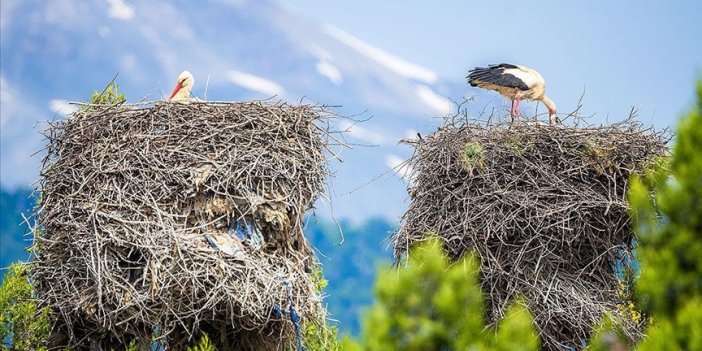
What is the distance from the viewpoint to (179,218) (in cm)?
946

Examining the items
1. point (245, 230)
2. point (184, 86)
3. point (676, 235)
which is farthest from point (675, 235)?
point (184, 86)

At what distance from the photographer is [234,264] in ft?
30.7

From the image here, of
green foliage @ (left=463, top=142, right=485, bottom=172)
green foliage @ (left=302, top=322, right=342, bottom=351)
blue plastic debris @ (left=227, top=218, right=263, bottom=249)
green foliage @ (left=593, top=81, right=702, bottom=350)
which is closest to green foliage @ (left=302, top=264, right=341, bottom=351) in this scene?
green foliage @ (left=302, top=322, right=342, bottom=351)

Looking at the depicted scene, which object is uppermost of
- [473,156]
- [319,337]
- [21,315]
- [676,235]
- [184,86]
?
[184,86]

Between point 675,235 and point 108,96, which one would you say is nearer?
point 675,235

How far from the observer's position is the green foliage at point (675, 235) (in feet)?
19.1

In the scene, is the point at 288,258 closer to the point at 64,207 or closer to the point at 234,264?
the point at 234,264

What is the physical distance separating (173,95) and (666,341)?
7.01 meters

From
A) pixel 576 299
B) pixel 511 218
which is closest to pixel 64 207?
pixel 511 218

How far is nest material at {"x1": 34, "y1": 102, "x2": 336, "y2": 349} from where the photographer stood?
30.5ft

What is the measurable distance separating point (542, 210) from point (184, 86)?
4.00m

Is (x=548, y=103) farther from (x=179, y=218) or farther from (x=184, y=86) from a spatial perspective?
(x=179, y=218)

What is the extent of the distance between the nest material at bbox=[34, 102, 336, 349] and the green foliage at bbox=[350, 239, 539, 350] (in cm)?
405

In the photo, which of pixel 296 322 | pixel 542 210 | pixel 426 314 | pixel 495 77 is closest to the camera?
pixel 426 314
